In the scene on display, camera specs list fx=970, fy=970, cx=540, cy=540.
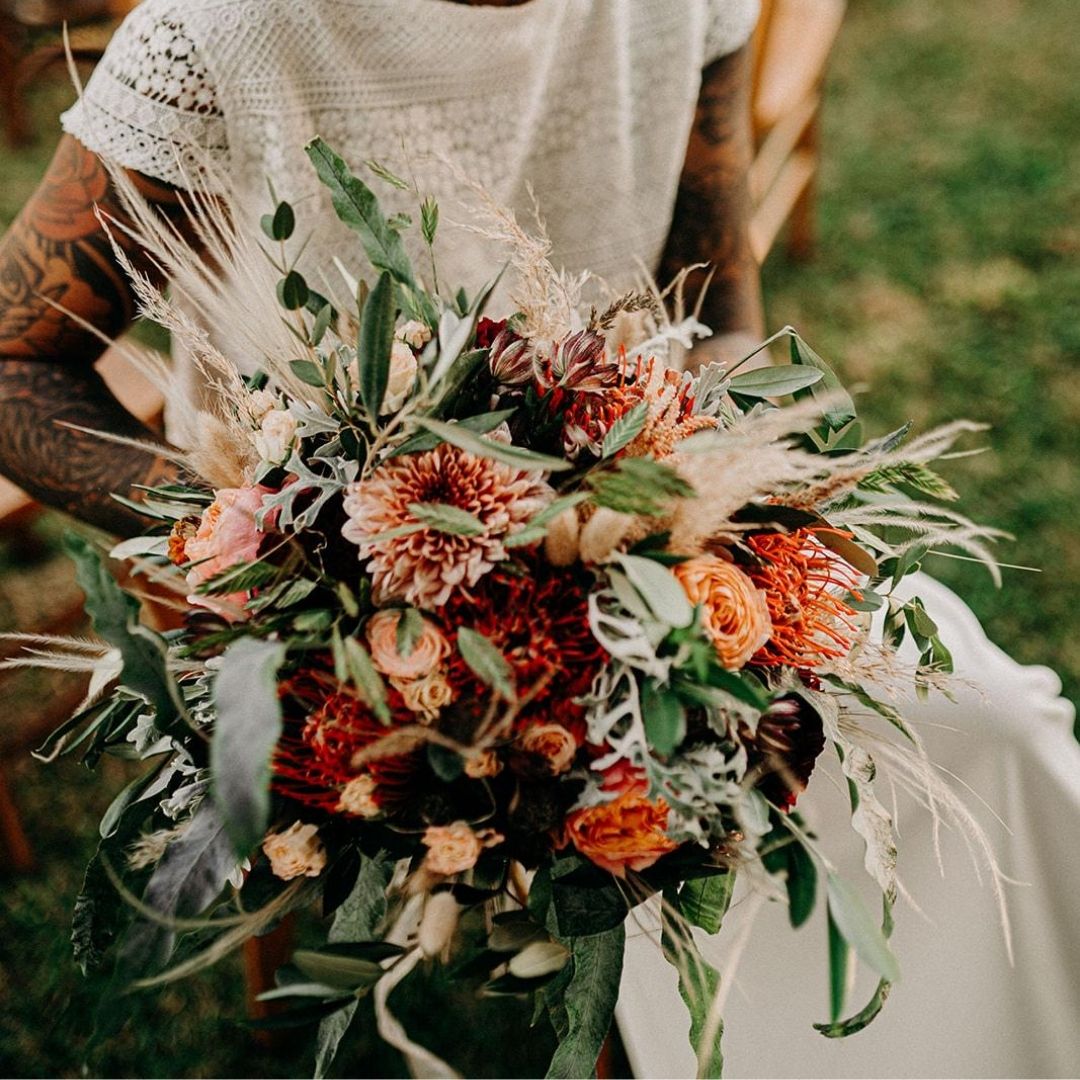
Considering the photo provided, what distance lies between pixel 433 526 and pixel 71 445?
0.72m

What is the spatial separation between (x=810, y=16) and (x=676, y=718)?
183cm

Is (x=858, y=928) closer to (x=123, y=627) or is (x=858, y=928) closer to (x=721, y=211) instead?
(x=123, y=627)

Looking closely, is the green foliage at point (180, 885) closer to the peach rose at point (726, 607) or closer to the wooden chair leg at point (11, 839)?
the peach rose at point (726, 607)

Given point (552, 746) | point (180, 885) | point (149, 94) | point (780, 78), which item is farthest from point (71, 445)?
point (780, 78)

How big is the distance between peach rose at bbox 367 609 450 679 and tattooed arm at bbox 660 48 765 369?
34.7 inches

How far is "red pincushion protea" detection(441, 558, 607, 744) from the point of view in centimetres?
56

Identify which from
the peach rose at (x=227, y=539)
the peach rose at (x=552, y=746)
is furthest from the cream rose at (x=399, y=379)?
the peach rose at (x=552, y=746)

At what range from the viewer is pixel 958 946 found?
2.97ft

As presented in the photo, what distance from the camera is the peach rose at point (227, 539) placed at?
59cm

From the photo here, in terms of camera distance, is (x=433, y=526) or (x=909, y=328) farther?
(x=909, y=328)

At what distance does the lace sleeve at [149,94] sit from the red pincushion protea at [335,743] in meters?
0.64

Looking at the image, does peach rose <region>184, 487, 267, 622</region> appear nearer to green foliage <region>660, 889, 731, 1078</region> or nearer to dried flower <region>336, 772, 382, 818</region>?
dried flower <region>336, 772, 382, 818</region>

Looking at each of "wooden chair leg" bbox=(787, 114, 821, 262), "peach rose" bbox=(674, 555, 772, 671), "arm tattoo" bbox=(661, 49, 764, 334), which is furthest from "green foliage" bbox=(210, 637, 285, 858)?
"wooden chair leg" bbox=(787, 114, 821, 262)

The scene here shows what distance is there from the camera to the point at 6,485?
1268mm
